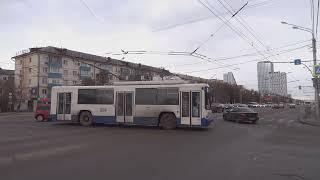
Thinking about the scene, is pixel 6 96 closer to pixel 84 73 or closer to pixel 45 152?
pixel 84 73

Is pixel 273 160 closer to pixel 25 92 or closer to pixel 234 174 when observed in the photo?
pixel 234 174

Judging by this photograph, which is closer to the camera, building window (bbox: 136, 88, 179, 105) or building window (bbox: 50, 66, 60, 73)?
building window (bbox: 136, 88, 179, 105)

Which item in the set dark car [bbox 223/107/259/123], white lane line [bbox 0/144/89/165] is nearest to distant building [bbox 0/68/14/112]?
dark car [bbox 223/107/259/123]

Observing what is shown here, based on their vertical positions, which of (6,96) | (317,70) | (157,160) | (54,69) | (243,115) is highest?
(54,69)

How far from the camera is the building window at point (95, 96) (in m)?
21.5

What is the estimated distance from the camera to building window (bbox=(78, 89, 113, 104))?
70.7ft

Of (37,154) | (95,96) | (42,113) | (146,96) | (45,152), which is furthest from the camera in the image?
(42,113)

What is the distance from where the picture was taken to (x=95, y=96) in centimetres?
2203

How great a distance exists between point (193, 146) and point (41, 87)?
64049mm

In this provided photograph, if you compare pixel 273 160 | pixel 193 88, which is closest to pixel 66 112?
pixel 193 88

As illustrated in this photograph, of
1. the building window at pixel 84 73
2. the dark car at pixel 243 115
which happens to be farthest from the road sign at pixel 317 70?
the building window at pixel 84 73

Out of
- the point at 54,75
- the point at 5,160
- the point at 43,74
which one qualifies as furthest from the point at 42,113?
the point at 54,75

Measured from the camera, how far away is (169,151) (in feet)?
36.3

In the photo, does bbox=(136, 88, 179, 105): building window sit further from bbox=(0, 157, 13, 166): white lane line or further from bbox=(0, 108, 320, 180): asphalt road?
bbox=(0, 157, 13, 166): white lane line
